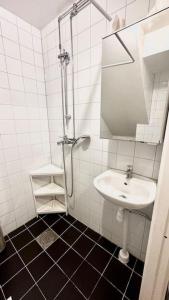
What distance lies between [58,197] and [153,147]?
156 cm

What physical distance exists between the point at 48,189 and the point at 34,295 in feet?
3.31

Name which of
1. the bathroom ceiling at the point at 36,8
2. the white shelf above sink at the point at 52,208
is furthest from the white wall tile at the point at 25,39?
the white shelf above sink at the point at 52,208

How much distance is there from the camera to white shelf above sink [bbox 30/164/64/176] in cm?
166

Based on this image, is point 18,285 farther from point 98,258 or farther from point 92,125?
point 92,125

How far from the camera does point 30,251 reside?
1.35 meters

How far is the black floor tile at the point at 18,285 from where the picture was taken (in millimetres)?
1015

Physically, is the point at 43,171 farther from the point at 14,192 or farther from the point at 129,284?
the point at 129,284

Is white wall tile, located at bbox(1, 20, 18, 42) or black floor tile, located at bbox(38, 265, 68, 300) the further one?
white wall tile, located at bbox(1, 20, 18, 42)

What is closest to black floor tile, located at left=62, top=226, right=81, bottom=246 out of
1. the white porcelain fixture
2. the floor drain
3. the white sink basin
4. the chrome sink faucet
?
the floor drain

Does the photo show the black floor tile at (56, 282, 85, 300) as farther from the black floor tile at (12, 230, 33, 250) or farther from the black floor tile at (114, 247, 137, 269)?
the black floor tile at (12, 230, 33, 250)

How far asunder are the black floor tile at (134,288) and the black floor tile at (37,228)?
107 cm

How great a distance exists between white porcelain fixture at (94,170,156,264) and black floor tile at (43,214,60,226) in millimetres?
922

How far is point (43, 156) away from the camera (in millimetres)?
1814

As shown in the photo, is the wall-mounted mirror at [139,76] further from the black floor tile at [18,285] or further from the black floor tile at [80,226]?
the black floor tile at [18,285]
